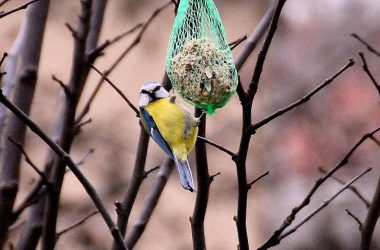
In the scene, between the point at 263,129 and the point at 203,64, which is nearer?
the point at 203,64

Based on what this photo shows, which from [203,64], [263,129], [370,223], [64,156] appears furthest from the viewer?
[263,129]

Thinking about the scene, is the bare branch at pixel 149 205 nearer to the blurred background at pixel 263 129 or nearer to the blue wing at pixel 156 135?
the blue wing at pixel 156 135

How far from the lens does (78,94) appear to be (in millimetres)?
2168

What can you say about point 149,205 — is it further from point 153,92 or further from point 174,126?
point 153,92

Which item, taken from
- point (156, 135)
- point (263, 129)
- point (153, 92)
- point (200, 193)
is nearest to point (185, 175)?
point (200, 193)

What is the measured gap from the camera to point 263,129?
6215mm

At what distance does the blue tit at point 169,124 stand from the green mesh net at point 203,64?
127 mm

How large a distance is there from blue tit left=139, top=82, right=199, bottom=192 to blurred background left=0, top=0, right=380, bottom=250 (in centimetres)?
263

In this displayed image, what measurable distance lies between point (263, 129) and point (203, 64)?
4128 millimetres

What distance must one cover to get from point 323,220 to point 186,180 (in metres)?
3.53

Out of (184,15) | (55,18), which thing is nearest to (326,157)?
(55,18)

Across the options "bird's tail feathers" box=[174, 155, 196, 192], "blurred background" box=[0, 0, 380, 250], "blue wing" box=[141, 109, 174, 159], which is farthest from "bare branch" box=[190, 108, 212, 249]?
"blurred background" box=[0, 0, 380, 250]

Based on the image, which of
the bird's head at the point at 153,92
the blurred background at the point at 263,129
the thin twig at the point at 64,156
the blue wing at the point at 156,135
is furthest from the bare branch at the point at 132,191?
the blurred background at the point at 263,129

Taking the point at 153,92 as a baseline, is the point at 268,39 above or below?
above
